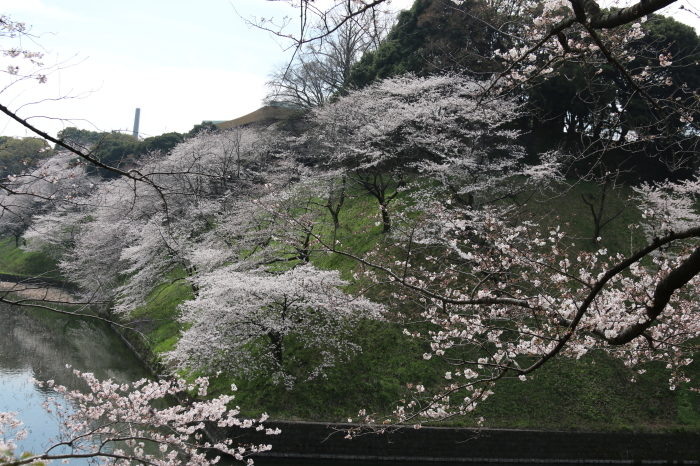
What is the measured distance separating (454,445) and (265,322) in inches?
187

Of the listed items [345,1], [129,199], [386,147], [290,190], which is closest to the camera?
[345,1]

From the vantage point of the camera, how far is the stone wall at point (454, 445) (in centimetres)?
879

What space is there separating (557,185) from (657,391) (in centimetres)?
1013

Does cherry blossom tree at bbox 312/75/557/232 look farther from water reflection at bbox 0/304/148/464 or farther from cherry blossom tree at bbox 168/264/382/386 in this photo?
water reflection at bbox 0/304/148/464

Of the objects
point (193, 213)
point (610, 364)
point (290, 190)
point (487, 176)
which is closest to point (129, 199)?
point (193, 213)

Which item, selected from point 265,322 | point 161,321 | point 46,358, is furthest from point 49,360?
point 265,322

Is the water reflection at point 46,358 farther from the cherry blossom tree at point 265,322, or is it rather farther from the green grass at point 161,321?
the cherry blossom tree at point 265,322

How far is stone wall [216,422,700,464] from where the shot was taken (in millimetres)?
8789

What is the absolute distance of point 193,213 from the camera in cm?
1611

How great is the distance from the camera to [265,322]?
408 inches

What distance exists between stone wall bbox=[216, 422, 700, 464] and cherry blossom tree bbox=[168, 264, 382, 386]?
1487 mm

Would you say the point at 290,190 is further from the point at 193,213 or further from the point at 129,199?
the point at 129,199

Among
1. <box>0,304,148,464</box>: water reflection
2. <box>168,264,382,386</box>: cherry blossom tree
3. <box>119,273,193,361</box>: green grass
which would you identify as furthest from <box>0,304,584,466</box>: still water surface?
<box>168,264,382,386</box>: cherry blossom tree

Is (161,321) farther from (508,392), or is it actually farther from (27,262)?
(27,262)
